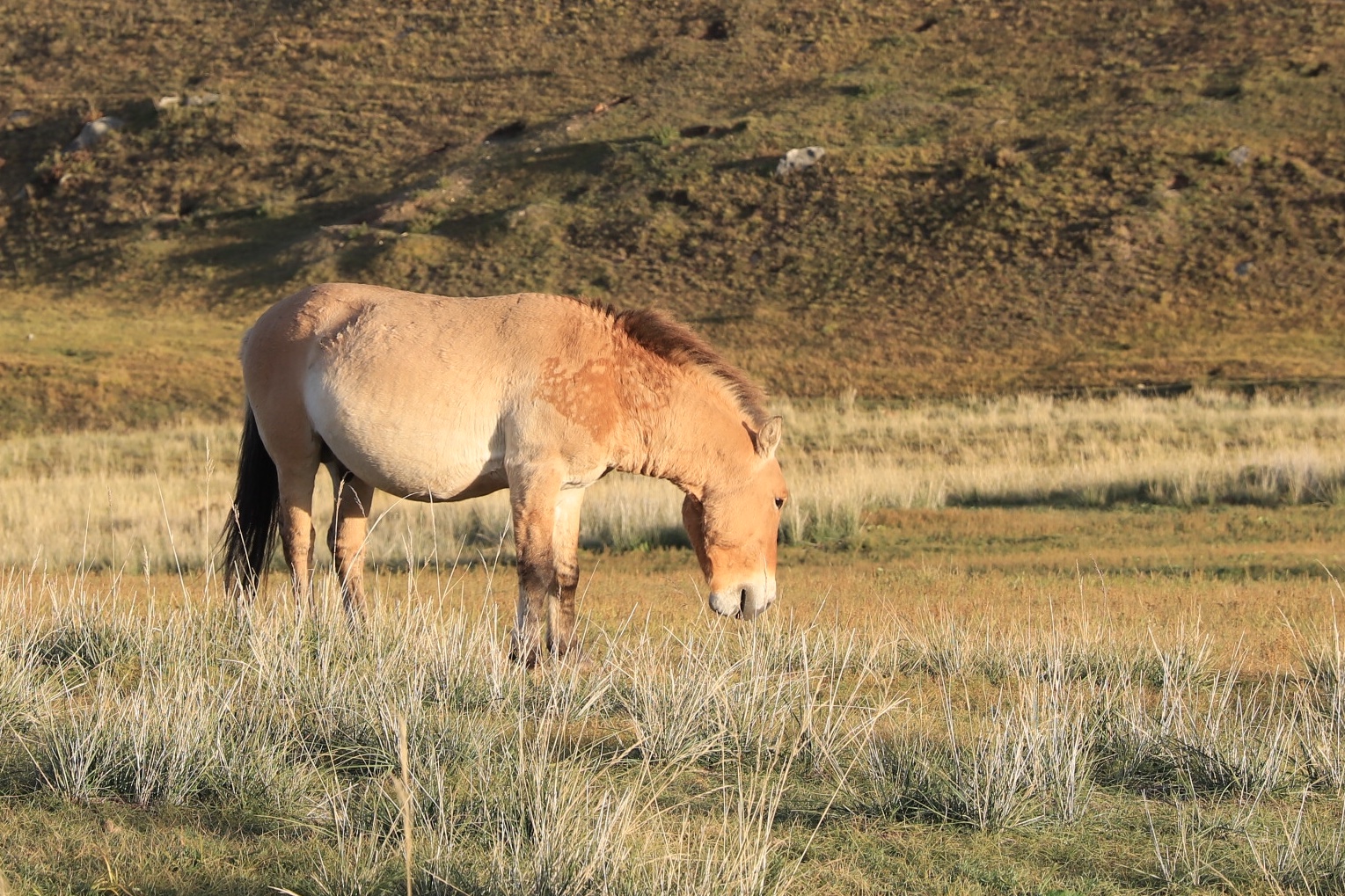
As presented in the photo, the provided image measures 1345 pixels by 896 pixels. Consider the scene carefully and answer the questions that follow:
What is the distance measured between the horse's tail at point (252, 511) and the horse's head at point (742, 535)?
248 cm

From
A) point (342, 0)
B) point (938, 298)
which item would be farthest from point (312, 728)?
point (342, 0)

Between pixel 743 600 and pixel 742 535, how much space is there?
0.31 metres

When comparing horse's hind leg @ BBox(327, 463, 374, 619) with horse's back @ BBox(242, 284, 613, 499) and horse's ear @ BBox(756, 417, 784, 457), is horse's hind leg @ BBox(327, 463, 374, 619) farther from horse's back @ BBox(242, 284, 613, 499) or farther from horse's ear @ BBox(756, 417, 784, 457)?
horse's ear @ BBox(756, 417, 784, 457)

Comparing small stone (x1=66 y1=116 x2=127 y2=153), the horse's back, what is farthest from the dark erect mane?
small stone (x1=66 y1=116 x2=127 y2=153)

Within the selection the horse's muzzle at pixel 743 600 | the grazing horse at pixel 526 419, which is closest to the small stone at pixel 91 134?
the grazing horse at pixel 526 419

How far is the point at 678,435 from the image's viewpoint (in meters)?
7.00

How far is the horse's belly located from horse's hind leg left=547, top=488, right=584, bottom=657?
38 cm

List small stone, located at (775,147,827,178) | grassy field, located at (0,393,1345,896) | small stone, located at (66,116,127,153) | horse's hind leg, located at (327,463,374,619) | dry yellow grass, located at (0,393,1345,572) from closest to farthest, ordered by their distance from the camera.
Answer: grassy field, located at (0,393,1345,896) → horse's hind leg, located at (327,463,374,619) → dry yellow grass, located at (0,393,1345,572) → small stone, located at (775,147,827,178) → small stone, located at (66,116,127,153)

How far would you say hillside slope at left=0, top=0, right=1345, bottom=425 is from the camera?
39.5m

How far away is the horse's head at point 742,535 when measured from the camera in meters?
6.99

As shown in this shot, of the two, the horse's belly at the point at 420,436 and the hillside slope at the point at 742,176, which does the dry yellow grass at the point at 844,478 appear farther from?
the hillside slope at the point at 742,176

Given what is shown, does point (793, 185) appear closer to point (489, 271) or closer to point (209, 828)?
point (489, 271)

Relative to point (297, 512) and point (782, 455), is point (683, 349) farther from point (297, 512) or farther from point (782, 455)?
point (782, 455)

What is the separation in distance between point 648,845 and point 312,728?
1.99 meters
